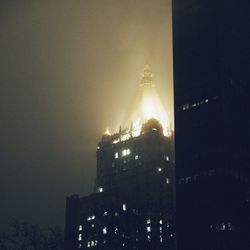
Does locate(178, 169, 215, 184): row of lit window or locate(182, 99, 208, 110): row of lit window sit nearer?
locate(178, 169, 215, 184): row of lit window

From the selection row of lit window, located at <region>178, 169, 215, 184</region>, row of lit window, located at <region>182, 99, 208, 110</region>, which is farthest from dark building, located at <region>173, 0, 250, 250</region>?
row of lit window, located at <region>182, 99, 208, 110</region>

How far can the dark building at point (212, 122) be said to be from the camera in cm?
12962

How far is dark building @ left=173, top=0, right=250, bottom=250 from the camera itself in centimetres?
12962

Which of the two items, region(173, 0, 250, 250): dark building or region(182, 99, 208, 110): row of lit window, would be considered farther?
region(182, 99, 208, 110): row of lit window

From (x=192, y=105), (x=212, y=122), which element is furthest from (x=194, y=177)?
(x=192, y=105)

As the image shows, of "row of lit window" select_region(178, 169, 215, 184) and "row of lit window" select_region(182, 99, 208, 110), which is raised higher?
"row of lit window" select_region(182, 99, 208, 110)

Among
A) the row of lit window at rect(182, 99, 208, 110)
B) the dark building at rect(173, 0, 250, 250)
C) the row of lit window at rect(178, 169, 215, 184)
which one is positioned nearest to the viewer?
the dark building at rect(173, 0, 250, 250)

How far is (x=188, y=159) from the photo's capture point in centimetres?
14062

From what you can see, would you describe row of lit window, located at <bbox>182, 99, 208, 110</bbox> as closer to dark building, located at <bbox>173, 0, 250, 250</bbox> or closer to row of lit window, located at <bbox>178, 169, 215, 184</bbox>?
dark building, located at <bbox>173, 0, 250, 250</bbox>

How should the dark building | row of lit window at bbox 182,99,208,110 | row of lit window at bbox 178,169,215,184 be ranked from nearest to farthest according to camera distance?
1. the dark building
2. row of lit window at bbox 178,169,215,184
3. row of lit window at bbox 182,99,208,110

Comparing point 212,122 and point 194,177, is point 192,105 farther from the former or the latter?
point 194,177

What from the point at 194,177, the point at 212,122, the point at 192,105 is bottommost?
the point at 194,177

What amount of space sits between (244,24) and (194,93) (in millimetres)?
21015

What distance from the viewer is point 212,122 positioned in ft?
466
